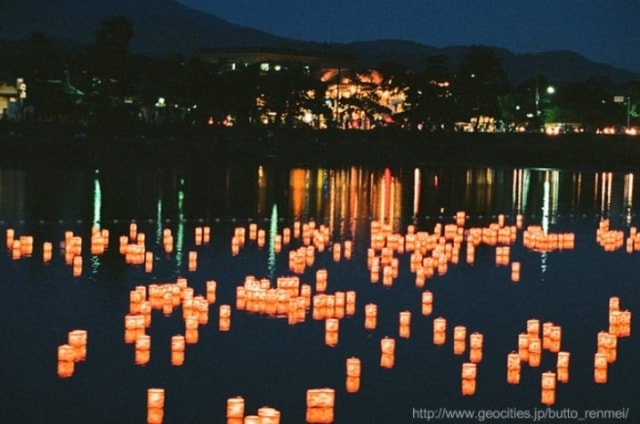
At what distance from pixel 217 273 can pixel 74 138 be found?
32.8 m

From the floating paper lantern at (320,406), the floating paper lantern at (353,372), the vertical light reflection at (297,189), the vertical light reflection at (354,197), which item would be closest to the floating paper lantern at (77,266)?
the vertical light reflection at (354,197)

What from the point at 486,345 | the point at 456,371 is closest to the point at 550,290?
the point at 486,345

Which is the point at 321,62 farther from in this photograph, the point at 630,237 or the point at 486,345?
the point at 486,345

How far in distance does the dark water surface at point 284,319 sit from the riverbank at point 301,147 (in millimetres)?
16923

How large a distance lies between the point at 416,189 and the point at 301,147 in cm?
1948

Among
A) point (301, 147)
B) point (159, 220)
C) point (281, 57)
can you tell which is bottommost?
point (159, 220)

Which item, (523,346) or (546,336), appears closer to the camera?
(523,346)

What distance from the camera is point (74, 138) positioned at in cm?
4816

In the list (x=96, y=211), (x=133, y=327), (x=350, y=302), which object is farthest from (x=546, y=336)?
(x=96, y=211)

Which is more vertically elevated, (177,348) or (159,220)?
(159,220)

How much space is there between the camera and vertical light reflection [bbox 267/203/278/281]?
1738 cm

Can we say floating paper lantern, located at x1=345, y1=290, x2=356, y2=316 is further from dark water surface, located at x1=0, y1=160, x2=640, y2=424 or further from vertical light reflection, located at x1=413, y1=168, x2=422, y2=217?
vertical light reflection, located at x1=413, y1=168, x2=422, y2=217

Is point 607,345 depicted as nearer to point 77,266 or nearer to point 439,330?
point 439,330

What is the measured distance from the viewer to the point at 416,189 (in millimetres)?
34500
